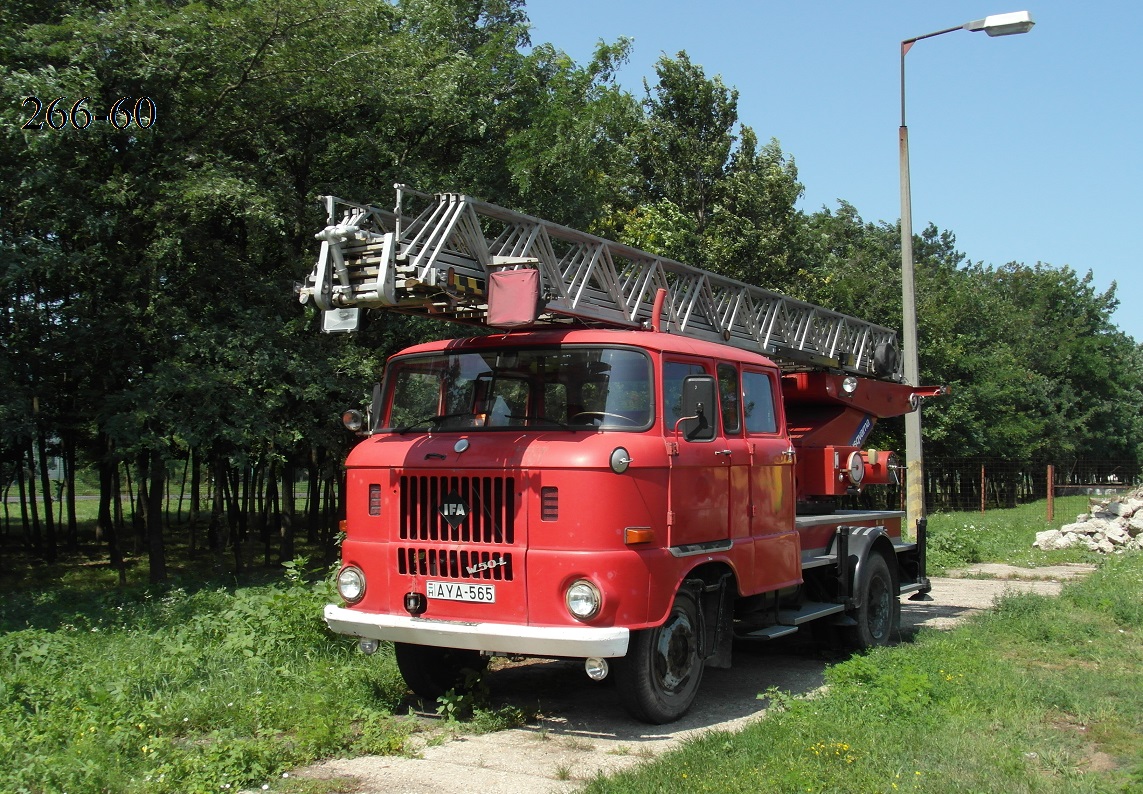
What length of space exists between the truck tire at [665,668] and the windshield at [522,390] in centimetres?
142

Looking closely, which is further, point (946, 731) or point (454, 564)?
point (454, 564)

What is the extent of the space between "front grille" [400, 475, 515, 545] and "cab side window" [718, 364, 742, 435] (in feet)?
6.66

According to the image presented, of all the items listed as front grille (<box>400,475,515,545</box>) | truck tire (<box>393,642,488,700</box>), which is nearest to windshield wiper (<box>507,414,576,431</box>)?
front grille (<box>400,475,515,545</box>)

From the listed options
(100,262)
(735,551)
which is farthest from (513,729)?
(100,262)

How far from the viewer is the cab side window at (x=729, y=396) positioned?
Answer: 8031mm

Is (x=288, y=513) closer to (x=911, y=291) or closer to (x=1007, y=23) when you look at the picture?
(x=911, y=291)

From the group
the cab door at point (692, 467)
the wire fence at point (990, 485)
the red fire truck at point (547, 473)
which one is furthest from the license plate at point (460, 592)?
the wire fence at point (990, 485)

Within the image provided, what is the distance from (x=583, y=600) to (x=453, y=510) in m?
1.14

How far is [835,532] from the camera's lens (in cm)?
994

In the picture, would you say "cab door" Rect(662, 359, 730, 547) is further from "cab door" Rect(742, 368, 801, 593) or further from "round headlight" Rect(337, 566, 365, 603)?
"round headlight" Rect(337, 566, 365, 603)

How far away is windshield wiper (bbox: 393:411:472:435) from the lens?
7555mm

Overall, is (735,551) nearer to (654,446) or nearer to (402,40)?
(654,446)

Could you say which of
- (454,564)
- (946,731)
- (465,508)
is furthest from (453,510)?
(946,731)

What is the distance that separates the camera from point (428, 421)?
768cm
